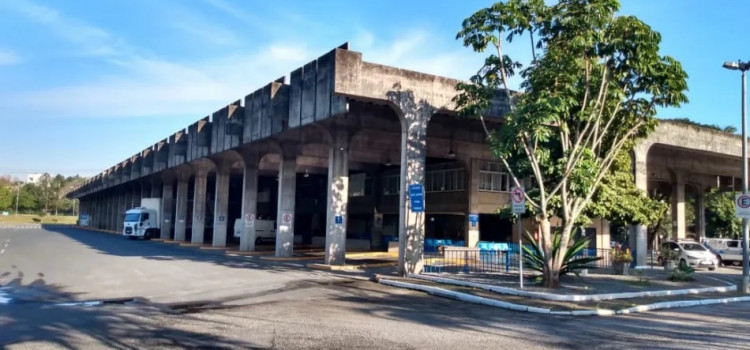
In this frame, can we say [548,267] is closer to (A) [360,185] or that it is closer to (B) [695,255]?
(B) [695,255]

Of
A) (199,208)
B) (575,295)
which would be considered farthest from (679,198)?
(199,208)

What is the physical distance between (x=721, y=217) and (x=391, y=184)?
1479 inches

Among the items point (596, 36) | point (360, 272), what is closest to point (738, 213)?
point (596, 36)

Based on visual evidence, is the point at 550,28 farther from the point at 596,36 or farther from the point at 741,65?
the point at 741,65

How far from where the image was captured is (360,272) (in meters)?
23.0

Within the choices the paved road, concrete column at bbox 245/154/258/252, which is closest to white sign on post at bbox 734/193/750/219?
the paved road

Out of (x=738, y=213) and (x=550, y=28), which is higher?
(x=550, y=28)

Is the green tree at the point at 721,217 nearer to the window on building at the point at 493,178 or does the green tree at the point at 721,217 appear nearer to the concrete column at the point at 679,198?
the concrete column at the point at 679,198

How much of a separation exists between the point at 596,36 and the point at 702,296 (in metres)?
8.32

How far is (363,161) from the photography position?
39.2 metres

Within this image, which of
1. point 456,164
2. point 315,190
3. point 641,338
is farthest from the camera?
point 315,190

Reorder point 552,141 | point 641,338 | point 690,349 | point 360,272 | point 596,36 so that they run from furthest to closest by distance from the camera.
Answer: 1. point 360,272
2. point 552,141
3. point 596,36
4. point 641,338
5. point 690,349

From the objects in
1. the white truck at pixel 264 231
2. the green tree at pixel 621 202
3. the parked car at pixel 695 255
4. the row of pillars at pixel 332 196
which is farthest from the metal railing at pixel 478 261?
the white truck at pixel 264 231

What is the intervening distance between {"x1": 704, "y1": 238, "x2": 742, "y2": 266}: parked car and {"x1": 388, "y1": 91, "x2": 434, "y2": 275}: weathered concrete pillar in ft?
79.7
